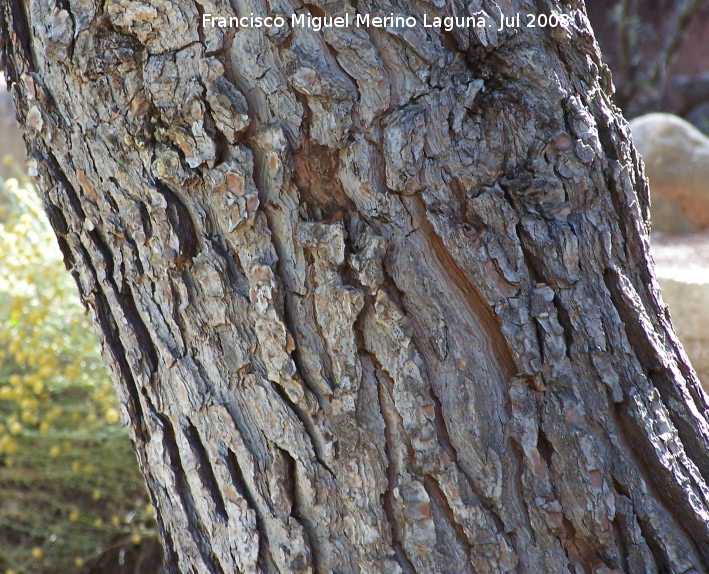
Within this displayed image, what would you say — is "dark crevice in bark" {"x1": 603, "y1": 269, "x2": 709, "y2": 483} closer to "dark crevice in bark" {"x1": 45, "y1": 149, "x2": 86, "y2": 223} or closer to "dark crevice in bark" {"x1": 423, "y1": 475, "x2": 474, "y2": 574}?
"dark crevice in bark" {"x1": 423, "y1": 475, "x2": 474, "y2": 574}

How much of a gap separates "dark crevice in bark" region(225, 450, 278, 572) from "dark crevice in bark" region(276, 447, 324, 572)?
0.16ft

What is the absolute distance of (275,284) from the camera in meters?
0.90

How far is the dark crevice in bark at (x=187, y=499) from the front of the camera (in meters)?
0.98

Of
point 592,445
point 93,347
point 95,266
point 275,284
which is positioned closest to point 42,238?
point 93,347

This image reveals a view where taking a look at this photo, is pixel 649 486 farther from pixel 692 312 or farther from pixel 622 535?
pixel 692 312

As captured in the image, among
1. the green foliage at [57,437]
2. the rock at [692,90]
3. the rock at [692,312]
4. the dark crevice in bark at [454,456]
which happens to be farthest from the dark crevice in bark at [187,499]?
the rock at [692,90]

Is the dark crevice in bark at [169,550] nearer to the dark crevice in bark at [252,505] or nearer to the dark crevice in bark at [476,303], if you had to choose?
the dark crevice in bark at [252,505]

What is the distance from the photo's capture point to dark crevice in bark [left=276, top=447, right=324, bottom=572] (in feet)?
3.07

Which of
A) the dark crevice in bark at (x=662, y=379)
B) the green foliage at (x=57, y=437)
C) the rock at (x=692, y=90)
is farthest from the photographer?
the rock at (x=692, y=90)

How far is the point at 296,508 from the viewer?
942mm

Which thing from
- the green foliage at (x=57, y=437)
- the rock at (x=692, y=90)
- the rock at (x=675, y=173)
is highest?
the rock at (x=692, y=90)

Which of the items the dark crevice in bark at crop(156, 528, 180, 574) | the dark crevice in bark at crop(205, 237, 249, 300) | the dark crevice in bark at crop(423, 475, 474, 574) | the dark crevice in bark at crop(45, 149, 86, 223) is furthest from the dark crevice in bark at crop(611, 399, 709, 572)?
the dark crevice in bark at crop(45, 149, 86, 223)

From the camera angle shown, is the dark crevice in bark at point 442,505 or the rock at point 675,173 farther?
the rock at point 675,173

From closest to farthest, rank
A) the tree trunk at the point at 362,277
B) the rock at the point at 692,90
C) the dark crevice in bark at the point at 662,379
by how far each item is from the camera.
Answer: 1. the tree trunk at the point at 362,277
2. the dark crevice in bark at the point at 662,379
3. the rock at the point at 692,90
